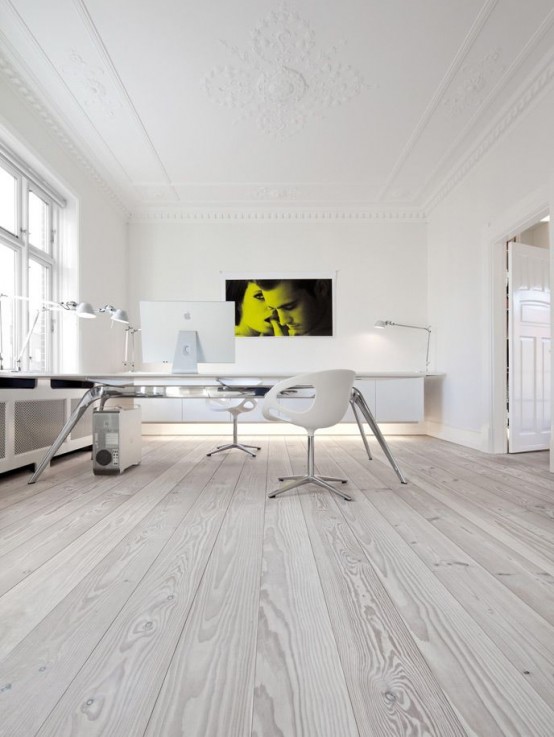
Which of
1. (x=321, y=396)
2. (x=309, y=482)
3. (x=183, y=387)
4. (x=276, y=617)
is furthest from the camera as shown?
(x=183, y=387)

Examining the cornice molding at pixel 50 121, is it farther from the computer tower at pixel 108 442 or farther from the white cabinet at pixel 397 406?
the white cabinet at pixel 397 406

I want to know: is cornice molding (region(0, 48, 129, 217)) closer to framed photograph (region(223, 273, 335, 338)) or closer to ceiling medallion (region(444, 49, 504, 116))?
framed photograph (region(223, 273, 335, 338))

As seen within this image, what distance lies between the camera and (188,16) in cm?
265

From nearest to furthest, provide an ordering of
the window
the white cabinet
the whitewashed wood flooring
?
the whitewashed wood flooring
the window
the white cabinet

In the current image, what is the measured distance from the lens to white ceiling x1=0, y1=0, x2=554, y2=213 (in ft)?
8.71

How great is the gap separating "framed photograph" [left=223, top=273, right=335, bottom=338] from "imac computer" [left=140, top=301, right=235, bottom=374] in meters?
2.68

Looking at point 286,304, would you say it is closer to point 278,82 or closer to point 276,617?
point 278,82

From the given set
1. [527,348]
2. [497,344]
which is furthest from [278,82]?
[527,348]

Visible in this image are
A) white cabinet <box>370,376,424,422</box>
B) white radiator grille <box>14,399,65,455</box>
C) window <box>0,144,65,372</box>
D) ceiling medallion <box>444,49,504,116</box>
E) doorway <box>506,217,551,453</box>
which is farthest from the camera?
white cabinet <box>370,376,424,422</box>

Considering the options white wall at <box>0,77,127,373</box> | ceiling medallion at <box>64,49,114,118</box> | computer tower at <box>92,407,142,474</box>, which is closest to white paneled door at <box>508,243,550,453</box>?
computer tower at <box>92,407,142,474</box>

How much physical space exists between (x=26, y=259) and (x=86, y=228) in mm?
1001

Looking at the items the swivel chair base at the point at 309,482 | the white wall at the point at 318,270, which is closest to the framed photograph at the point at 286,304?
the white wall at the point at 318,270

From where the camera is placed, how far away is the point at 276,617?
1.07 m

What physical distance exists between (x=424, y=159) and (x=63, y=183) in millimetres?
3496
